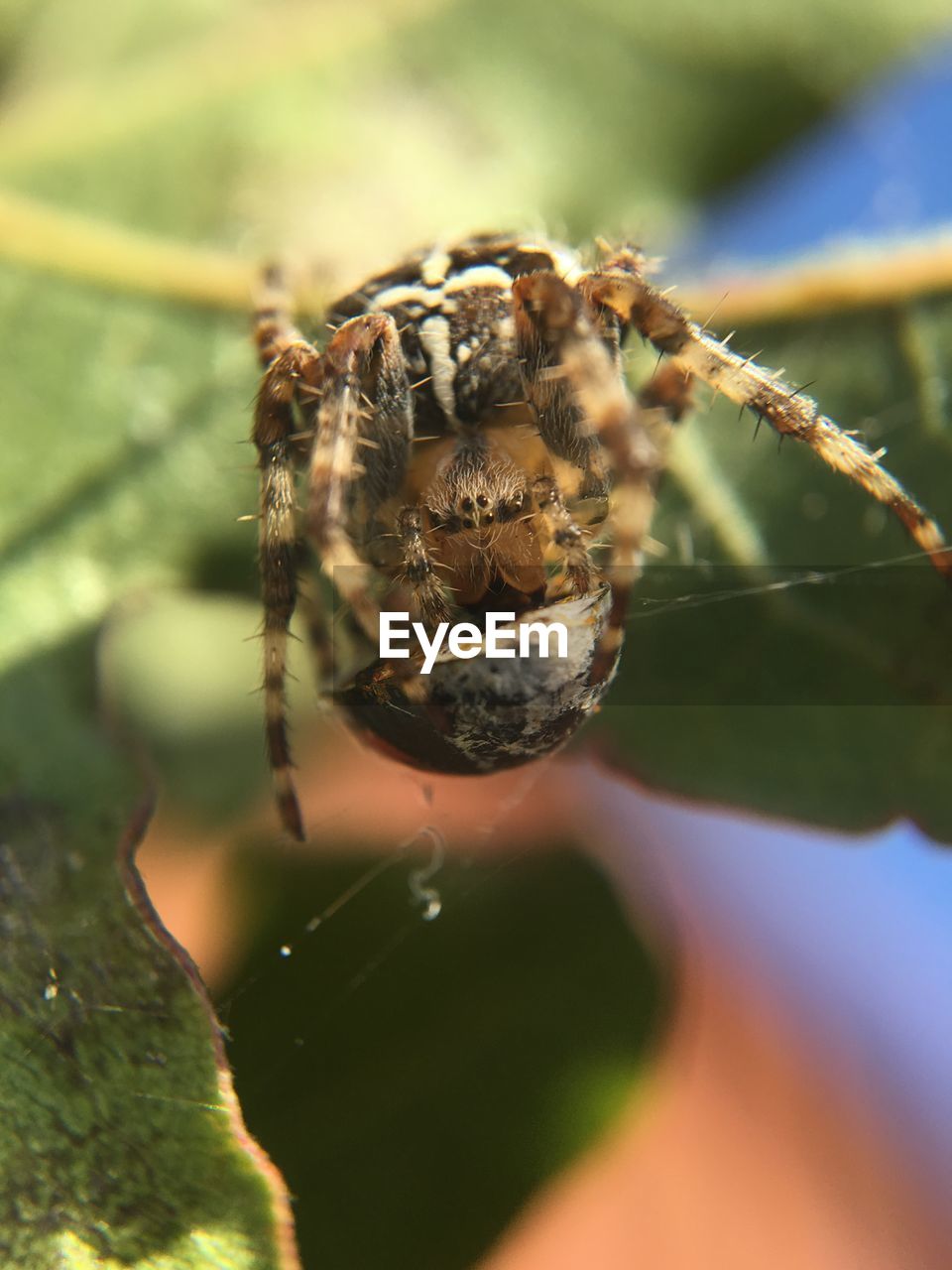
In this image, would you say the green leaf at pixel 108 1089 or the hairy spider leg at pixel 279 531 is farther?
the hairy spider leg at pixel 279 531

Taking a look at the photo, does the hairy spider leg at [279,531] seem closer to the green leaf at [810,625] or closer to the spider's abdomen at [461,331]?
the spider's abdomen at [461,331]

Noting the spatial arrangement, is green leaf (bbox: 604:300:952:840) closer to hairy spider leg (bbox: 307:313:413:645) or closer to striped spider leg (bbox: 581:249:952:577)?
striped spider leg (bbox: 581:249:952:577)

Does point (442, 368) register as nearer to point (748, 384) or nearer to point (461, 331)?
point (461, 331)

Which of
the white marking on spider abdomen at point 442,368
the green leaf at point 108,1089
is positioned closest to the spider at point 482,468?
the white marking on spider abdomen at point 442,368

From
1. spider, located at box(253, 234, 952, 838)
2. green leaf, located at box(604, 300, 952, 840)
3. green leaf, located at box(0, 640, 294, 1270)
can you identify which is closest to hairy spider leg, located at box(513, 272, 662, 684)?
spider, located at box(253, 234, 952, 838)

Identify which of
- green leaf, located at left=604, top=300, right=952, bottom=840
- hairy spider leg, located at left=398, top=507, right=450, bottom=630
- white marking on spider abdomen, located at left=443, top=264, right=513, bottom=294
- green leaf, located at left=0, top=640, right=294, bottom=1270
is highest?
white marking on spider abdomen, located at left=443, top=264, right=513, bottom=294

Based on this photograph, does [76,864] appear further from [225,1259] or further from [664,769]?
[664,769]
